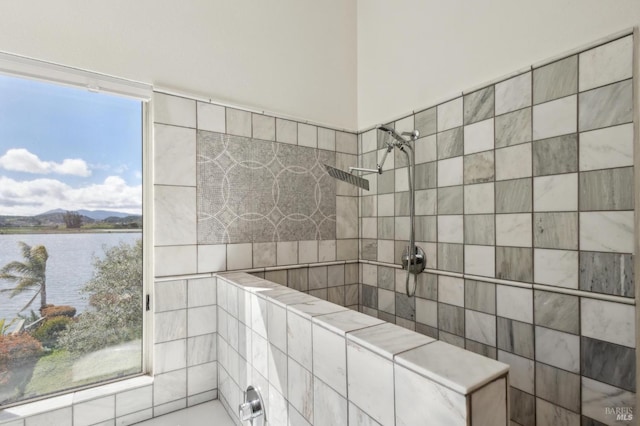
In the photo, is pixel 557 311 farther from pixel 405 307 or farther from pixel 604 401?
pixel 405 307

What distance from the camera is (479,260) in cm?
126

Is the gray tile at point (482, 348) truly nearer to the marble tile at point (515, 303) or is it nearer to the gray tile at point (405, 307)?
the marble tile at point (515, 303)

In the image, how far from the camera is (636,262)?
875 millimetres

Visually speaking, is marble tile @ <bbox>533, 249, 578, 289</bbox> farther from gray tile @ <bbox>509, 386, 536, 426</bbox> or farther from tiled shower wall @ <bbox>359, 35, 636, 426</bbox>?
gray tile @ <bbox>509, 386, 536, 426</bbox>

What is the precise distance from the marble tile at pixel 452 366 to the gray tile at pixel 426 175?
3.28 feet

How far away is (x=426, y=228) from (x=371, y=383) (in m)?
1.01

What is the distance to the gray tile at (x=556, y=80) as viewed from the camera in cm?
100

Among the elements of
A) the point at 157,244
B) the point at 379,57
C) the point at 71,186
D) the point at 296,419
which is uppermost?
the point at 379,57

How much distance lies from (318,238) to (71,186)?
1.16 m

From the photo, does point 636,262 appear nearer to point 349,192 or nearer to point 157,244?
point 349,192

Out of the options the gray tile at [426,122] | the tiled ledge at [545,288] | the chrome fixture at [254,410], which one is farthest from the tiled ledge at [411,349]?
the gray tile at [426,122]

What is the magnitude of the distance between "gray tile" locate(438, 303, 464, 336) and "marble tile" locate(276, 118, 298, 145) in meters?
1.13

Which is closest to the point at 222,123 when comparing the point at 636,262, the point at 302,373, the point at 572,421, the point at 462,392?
the point at 302,373

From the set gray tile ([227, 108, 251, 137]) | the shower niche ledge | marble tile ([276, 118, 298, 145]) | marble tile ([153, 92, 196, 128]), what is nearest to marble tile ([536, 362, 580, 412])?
the shower niche ledge
